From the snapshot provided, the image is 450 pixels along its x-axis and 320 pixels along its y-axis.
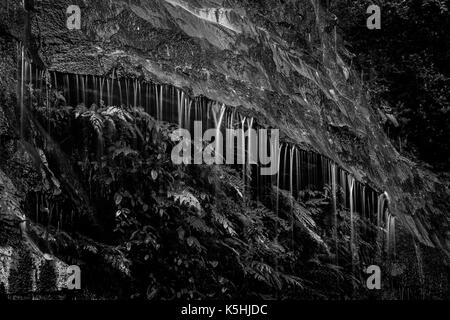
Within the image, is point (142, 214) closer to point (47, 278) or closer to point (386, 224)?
point (47, 278)

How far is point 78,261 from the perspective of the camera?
743 cm

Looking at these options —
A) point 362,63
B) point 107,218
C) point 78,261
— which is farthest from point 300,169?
point 362,63

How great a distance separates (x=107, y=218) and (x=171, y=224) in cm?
85

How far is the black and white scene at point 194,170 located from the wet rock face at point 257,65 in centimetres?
3

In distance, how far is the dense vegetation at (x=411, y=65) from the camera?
42.5 ft

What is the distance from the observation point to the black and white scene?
7414mm

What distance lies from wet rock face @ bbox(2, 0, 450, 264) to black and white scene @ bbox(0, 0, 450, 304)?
27mm

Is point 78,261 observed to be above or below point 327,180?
below

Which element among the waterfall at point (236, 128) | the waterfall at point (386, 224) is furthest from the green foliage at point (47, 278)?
the waterfall at point (386, 224)

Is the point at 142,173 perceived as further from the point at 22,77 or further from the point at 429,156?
the point at 429,156

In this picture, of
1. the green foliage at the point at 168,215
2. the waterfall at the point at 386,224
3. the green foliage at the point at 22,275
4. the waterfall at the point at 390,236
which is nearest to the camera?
the green foliage at the point at 22,275

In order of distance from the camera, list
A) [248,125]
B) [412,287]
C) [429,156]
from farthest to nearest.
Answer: [429,156] < [412,287] < [248,125]

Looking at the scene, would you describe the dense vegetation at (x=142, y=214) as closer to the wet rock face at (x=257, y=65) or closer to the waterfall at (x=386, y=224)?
the wet rock face at (x=257, y=65)

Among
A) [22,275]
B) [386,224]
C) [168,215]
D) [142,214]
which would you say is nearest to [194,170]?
[168,215]
